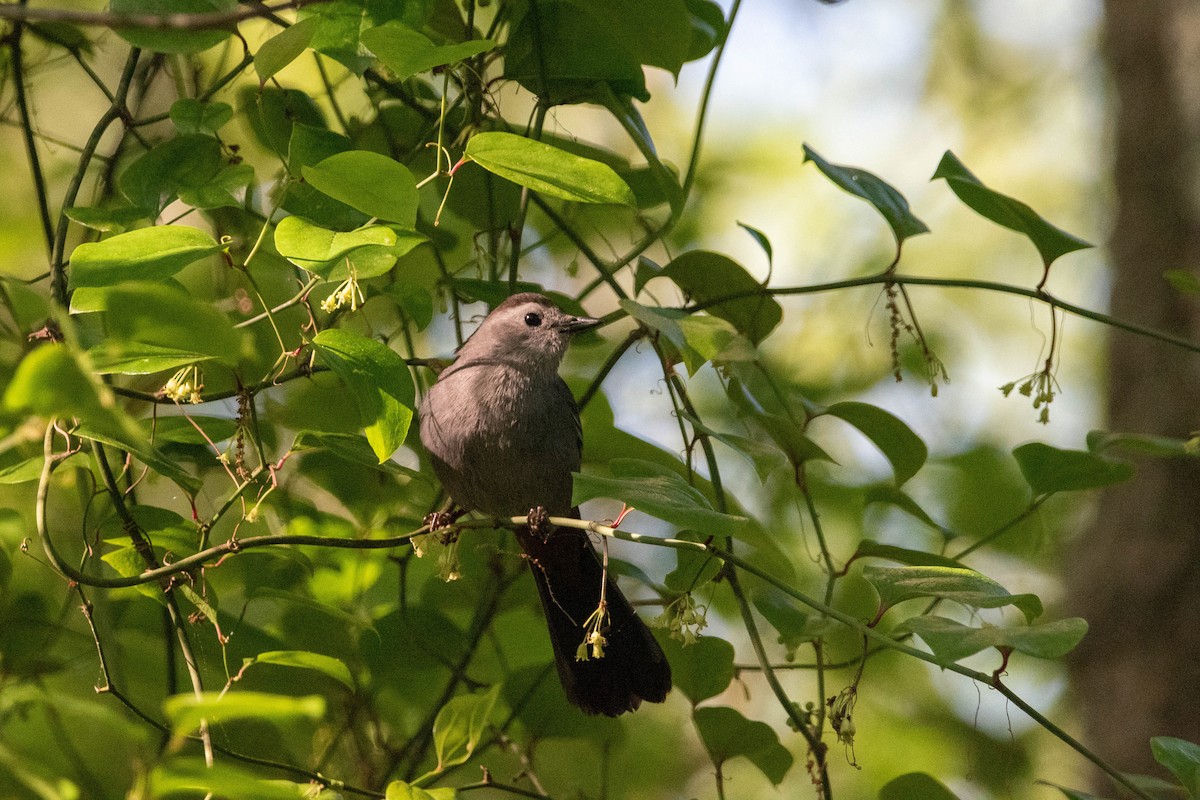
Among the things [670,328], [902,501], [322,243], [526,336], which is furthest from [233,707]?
[526,336]

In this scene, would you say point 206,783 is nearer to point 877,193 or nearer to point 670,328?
point 670,328

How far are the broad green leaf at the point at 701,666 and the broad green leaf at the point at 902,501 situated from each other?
475mm

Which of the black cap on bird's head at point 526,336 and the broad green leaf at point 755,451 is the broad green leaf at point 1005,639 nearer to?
the broad green leaf at point 755,451

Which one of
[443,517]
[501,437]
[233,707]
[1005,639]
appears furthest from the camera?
[501,437]

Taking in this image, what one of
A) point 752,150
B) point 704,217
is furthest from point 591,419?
point 752,150

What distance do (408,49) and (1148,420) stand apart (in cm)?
452

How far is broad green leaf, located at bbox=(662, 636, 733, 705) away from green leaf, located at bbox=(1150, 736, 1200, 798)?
0.77 metres

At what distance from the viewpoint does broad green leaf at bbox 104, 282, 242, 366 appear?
100cm

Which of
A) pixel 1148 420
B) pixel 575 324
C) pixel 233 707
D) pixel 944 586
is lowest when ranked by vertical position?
pixel 233 707

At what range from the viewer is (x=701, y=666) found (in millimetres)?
2305

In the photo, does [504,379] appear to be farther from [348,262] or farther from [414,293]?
[348,262]

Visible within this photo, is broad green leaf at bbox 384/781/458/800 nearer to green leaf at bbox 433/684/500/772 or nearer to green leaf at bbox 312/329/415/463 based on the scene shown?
green leaf at bbox 433/684/500/772

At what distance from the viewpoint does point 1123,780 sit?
5.69 ft

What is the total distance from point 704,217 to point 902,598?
317 centimetres
